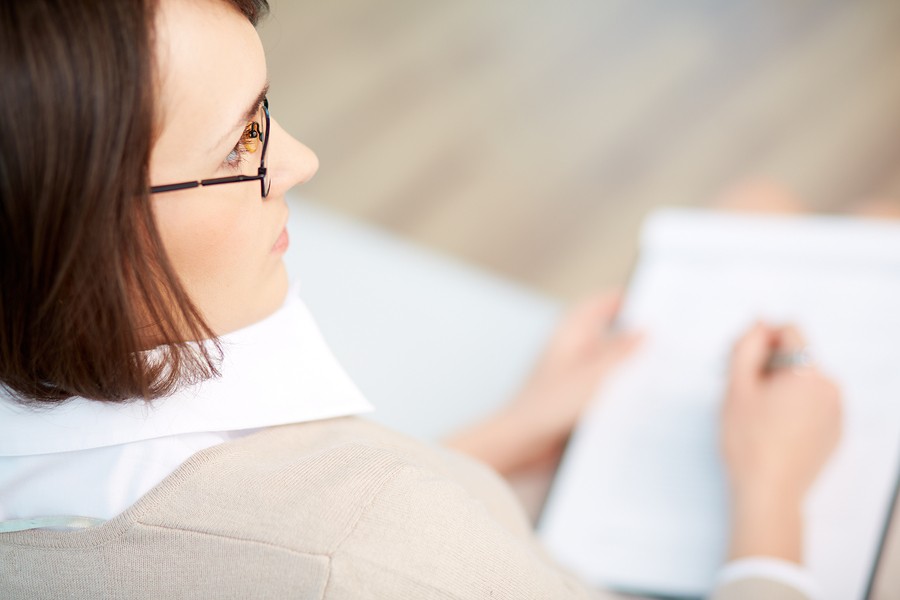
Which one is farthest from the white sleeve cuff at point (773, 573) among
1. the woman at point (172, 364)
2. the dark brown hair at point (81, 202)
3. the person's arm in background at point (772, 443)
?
the dark brown hair at point (81, 202)

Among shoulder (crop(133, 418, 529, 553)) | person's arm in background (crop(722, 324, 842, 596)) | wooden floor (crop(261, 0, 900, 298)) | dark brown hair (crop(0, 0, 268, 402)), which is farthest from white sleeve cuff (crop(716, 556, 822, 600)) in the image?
wooden floor (crop(261, 0, 900, 298))

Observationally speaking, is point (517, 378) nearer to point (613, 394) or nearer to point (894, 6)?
point (613, 394)

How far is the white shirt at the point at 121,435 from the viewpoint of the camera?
596 millimetres

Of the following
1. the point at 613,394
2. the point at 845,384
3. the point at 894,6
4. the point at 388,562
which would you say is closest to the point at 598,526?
the point at 613,394

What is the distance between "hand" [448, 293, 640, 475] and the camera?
103 centimetres

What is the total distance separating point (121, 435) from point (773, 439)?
60 centimetres

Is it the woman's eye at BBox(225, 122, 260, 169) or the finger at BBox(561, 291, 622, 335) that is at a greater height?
the woman's eye at BBox(225, 122, 260, 169)

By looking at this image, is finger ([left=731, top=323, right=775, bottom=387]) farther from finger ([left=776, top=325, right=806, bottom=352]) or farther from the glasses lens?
the glasses lens

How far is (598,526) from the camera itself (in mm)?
924

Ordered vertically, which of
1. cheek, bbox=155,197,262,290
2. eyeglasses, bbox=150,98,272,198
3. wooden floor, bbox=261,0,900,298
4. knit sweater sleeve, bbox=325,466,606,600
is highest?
eyeglasses, bbox=150,98,272,198

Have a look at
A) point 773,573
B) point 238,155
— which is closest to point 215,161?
point 238,155

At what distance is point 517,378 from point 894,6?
4.42 feet

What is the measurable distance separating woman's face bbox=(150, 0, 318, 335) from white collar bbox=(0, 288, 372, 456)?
0.03 m

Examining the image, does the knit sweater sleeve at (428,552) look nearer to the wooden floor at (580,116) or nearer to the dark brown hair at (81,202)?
the dark brown hair at (81,202)
